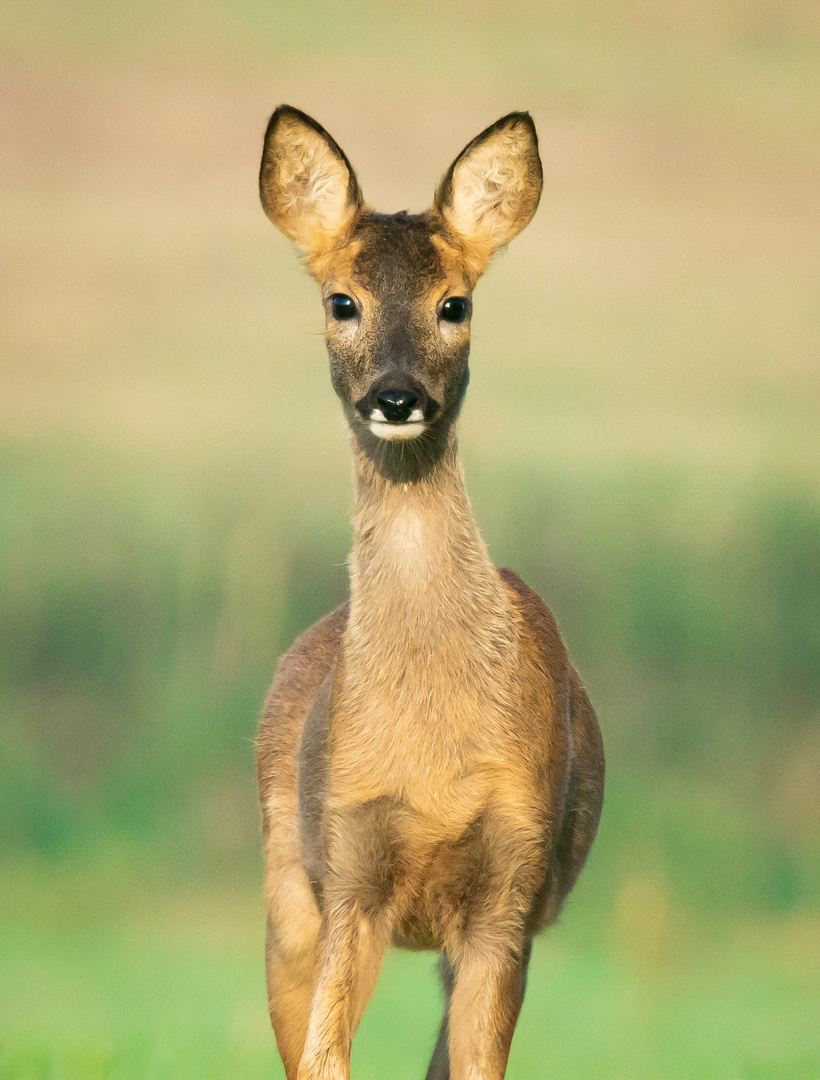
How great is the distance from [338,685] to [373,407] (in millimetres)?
1211

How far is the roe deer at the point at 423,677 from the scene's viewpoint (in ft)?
20.2

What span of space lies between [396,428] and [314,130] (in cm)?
139

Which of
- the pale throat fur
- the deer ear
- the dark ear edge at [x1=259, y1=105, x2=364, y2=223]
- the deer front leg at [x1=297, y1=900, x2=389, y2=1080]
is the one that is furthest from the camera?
the deer ear

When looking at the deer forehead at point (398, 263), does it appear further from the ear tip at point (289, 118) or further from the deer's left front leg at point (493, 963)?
the deer's left front leg at point (493, 963)

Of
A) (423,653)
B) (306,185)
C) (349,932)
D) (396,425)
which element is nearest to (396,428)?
(396,425)

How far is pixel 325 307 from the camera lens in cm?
647

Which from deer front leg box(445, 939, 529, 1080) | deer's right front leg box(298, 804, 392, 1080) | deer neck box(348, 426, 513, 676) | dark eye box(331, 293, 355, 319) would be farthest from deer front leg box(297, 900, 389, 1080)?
dark eye box(331, 293, 355, 319)

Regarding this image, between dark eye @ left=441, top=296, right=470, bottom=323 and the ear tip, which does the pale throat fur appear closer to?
dark eye @ left=441, top=296, right=470, bottom=323

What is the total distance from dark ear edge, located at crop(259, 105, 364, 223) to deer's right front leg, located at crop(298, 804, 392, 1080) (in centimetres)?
236

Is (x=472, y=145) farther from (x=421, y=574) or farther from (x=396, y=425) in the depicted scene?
(x=421, y=574)

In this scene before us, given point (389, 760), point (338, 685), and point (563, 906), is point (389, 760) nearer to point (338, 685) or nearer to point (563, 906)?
point (338, 685)

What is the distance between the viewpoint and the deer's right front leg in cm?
609

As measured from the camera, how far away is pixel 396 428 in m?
5.92

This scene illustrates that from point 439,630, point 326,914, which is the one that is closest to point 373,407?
point 439,630
